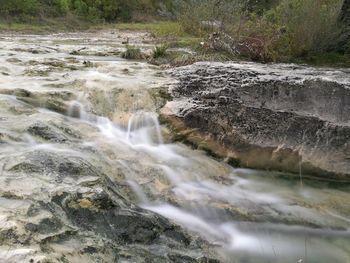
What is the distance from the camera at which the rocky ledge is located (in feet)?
22.0

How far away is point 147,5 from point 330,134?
33.7 meters

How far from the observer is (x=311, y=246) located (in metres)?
5.03

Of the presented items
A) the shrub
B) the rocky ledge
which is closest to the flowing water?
the rocky ledge

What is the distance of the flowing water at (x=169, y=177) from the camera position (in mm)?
5016

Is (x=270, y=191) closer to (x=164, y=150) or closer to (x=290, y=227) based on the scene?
(x=290, y=227)

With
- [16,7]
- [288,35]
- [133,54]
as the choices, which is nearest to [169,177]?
[133,54]

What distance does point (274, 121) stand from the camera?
693cm

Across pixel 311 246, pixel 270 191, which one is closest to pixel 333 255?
pixel 311 246

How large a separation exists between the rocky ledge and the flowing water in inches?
8.3

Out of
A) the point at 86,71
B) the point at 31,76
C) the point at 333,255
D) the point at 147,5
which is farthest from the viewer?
the point at 147,5

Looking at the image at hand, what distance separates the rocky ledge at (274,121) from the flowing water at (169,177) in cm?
21

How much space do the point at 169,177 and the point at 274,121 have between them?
1.91 meters

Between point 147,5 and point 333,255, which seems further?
point 147,5

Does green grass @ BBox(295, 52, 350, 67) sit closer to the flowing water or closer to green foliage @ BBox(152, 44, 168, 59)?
green foliage @ BBox(152, 44, 168, 59)
